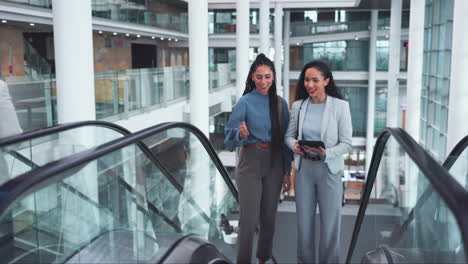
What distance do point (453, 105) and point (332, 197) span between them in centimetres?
365

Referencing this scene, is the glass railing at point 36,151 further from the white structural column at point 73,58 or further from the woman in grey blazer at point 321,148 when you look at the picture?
the woman in grey blazer at point 321,148

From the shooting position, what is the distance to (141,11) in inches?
778

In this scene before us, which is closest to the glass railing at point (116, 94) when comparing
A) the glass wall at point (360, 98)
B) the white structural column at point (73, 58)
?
the white structural column at point (73, 58)

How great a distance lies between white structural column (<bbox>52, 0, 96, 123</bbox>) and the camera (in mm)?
4723

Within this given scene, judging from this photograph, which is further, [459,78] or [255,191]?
[459,78]

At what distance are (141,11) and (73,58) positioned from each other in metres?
15.6

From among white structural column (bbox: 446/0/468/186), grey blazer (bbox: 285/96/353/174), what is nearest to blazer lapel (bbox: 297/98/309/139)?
grey blazer (bbox: 285/96/353/174)

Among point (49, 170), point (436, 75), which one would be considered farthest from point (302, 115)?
point (436, 75)

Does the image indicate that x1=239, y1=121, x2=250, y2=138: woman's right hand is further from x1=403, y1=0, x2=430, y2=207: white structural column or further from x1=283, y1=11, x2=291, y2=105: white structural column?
x1=283, y1=11, x2=291, y2=105: white structural column

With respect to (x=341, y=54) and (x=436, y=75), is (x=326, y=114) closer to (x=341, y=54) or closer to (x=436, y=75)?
(x=436, y=75)

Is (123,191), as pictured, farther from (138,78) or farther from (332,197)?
(138,78)

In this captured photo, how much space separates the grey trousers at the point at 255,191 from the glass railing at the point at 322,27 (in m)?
27.3

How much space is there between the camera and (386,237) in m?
3.53

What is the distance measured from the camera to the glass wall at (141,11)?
1639cm
